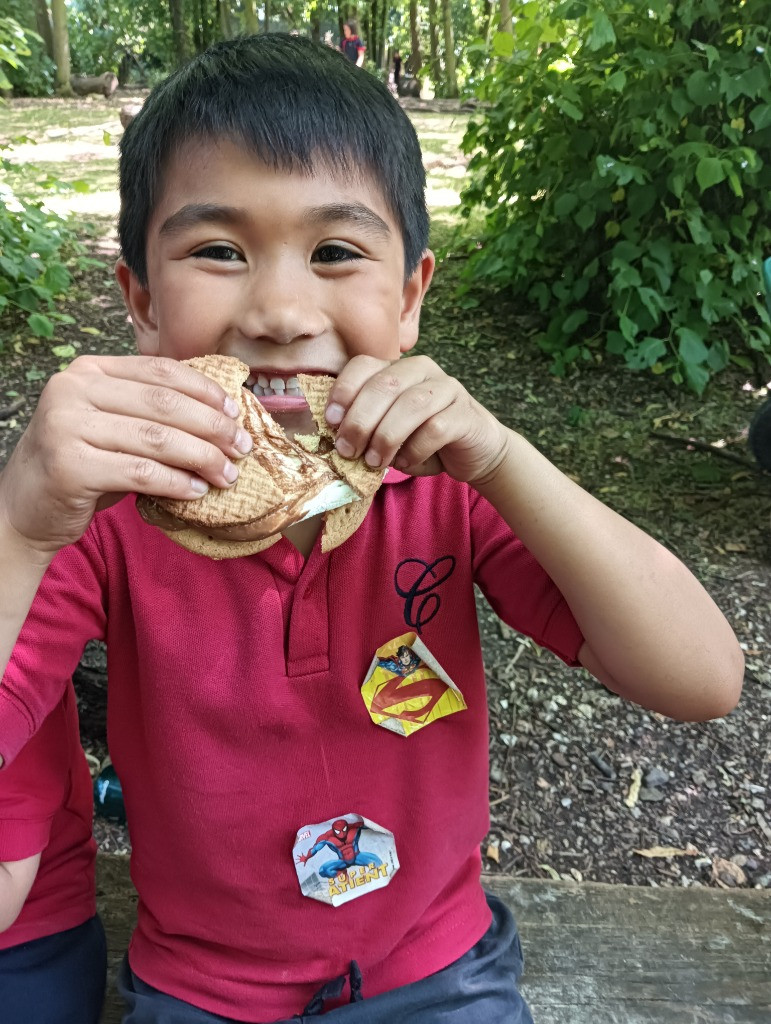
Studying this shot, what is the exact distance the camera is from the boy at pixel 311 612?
1.25m

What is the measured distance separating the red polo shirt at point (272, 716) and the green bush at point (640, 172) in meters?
3.31

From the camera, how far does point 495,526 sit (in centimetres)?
148

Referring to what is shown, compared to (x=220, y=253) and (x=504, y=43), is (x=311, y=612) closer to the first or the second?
(x=220, y=253)

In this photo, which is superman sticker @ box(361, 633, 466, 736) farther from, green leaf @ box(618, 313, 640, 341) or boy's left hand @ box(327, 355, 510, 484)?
green leaf @ box(618, 313, 640, 341)

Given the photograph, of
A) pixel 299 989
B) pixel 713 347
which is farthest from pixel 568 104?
pixel 299 989

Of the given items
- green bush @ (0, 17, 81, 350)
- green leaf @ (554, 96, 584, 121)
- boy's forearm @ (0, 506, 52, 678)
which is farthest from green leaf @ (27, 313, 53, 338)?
boy's forearm @ (0, 506, 52, 678)

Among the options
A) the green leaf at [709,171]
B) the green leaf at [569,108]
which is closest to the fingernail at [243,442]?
the green leaf at [709,171]

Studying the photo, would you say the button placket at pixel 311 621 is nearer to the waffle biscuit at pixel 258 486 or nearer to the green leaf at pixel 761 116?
the waffle biscuit at pixel 258 486

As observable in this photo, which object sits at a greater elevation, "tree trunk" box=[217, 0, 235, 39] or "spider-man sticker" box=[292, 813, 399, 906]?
"tree trunk" box=[217, 0, 235, 39]

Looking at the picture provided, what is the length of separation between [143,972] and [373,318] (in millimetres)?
1235

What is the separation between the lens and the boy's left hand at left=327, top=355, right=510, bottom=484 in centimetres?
111

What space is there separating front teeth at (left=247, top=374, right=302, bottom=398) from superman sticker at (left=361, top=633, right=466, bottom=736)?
0.49 metres

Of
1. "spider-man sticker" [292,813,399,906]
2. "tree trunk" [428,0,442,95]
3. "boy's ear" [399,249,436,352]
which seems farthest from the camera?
"tree trunk" [428,0,442,95]

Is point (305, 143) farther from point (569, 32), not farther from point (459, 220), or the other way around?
point (459, 220)
